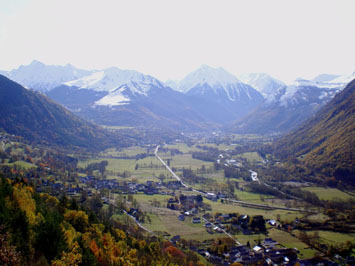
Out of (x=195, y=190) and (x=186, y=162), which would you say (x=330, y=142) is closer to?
(x=186, y=162)

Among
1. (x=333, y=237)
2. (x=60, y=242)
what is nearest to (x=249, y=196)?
(x=333, y=237)

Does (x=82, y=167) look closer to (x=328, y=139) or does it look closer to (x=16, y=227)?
(x=16, y=227)

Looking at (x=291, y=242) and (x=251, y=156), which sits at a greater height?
(x=251, y=156)

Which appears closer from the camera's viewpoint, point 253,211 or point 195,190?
point 253,211

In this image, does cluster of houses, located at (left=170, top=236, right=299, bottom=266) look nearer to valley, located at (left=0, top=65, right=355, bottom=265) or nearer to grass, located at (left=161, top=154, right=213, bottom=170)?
valley, located at (left=0, top=65, right=355, bottom=265)

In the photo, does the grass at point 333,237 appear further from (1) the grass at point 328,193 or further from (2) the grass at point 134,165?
(2) the grass at point 134,165

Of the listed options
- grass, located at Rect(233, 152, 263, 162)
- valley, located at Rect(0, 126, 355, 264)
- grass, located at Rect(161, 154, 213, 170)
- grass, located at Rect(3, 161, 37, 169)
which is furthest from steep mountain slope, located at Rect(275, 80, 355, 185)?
grass, located at Rect(3, 161, 37, 169)
